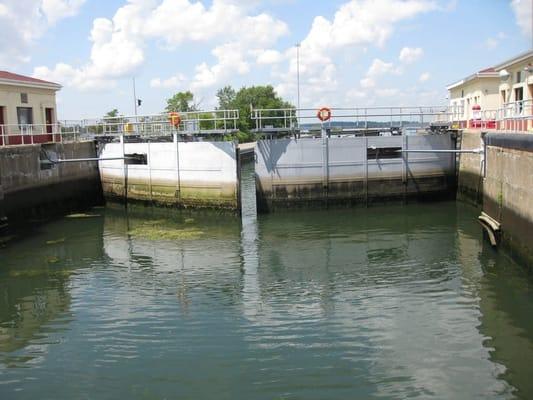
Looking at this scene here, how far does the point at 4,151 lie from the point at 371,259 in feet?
48.1

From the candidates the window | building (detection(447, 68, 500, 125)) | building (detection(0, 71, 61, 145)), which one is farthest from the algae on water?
building (detection(447, 68, 500, 125))

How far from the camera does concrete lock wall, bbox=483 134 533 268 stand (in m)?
13.9

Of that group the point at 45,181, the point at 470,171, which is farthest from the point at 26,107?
the point at 470,171

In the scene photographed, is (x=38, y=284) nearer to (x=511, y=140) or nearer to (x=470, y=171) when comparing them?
(x=511, y=140)

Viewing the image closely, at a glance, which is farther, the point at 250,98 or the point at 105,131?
the point at 250,98

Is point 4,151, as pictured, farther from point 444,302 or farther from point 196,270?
point 444,302

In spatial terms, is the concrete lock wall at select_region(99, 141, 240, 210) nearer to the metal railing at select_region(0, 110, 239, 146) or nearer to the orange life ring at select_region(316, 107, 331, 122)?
the metal railing at select_region(0, 110, 239, 146)

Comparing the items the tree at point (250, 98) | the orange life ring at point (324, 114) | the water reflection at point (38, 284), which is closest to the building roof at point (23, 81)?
the water reflection at point (38, 284)

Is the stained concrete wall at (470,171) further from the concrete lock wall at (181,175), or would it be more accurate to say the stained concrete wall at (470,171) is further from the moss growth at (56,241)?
the moss growth at (56,241)

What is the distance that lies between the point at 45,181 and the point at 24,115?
226 inches

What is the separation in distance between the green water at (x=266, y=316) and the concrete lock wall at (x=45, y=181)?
2.51 meters

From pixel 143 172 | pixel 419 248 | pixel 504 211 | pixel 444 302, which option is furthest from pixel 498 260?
pixel 143 172

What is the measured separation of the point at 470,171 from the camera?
2472 centimetres

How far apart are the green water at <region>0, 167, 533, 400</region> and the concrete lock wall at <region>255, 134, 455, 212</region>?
14.1ft
